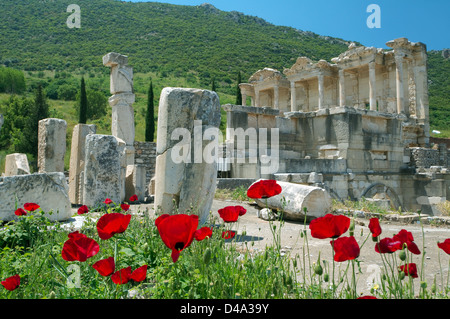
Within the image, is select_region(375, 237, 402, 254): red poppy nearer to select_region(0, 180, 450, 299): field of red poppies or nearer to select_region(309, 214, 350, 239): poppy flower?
select_region(0, 180, 450, 299): field of red poppies

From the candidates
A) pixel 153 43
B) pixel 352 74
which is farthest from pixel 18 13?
pixel 352 74

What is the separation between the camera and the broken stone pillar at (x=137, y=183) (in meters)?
9.33

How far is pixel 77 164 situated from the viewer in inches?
358

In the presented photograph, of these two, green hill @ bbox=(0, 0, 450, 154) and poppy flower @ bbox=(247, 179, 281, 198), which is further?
green hill @ bbox=(0, 0, 450, 154)

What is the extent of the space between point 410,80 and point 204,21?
6432cm

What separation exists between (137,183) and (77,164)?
1.57 meters

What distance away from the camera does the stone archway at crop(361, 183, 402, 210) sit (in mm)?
11391

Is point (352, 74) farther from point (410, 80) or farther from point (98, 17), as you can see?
point (98, 17)

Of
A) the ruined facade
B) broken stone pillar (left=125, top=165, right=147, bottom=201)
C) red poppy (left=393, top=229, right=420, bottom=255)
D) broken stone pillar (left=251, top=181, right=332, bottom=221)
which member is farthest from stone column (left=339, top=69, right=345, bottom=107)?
red poppy (left=393, top=229, right=420, bottom=255)

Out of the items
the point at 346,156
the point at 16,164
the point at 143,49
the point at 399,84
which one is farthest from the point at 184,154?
the point at 143,49

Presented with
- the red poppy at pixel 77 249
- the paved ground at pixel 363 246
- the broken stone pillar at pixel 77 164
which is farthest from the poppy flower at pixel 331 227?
the broken stone pillar at pixel 77 164

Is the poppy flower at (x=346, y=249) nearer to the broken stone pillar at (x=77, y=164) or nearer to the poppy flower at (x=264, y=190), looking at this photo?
the poppy flower at (x=264, y=190)

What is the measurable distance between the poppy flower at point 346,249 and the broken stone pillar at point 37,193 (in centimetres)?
436

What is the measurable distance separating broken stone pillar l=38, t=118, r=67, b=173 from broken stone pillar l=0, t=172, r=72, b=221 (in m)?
4.40
